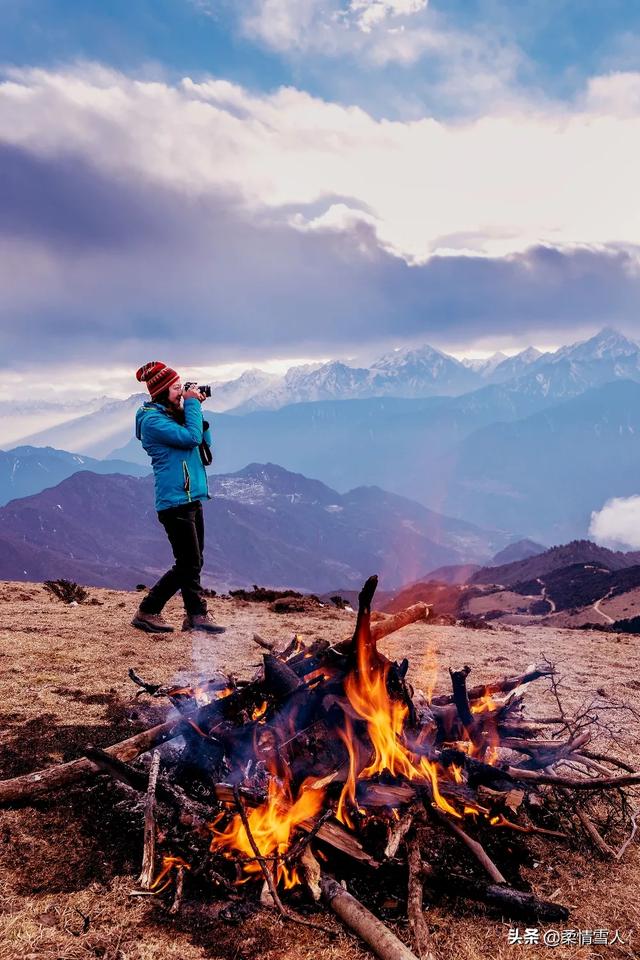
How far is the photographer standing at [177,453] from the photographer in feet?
28.6

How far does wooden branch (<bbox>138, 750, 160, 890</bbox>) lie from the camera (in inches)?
140

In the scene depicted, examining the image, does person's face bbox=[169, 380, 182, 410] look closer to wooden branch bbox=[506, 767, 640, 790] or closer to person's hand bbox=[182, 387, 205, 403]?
person's hand bbox=[182, 387, 205, 403]

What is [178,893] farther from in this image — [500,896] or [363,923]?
[500,896]

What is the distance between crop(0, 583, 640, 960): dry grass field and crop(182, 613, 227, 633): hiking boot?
23 cm

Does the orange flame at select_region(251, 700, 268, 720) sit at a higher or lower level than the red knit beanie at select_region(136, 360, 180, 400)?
lower

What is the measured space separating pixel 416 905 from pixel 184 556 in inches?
264

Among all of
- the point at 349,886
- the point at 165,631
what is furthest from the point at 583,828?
the point at 165,631

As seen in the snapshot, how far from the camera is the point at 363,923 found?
3258 mm

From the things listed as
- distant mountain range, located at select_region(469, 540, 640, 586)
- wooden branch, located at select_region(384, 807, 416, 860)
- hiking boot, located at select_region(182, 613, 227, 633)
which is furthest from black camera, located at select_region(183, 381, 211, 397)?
distant mountain range, located at select_region(469, 540, 640, 586)

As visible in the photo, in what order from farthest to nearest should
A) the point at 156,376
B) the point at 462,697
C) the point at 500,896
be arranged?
1. the point at 156,376
2. the point at 462,697
3. the point at 500,896

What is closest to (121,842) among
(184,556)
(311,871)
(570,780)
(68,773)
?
(68,773)

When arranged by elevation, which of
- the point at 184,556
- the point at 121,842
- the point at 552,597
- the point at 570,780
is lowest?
the point at 552,597

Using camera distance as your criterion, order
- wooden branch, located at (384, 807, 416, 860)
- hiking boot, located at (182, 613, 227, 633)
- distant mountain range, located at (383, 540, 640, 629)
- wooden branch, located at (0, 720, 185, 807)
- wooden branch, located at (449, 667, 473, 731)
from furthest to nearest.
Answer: distant mountain range, located at (383, 540, 640, 629), hiking boot, located at (182, 613, 227, 633), wooden branch, located at (449, 667, 473, 731), wooden branch, located at (0, 720, 185, 807), wooden branch, located at (384, 807, 416, 860)

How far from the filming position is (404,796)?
4.04m
